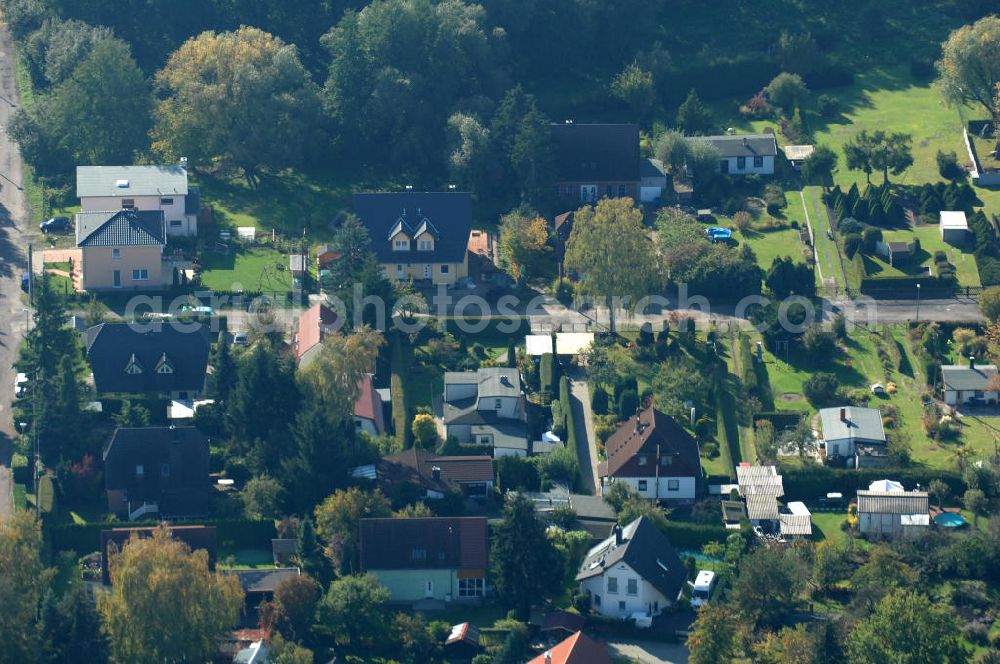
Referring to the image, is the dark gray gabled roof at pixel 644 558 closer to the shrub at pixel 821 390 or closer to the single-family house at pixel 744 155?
the shrub at pixel 821 390

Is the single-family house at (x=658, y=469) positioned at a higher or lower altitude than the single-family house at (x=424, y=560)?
higher

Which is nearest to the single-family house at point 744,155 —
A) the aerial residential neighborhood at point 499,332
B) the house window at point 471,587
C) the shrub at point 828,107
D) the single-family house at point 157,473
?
the aerial residential neighborhood at point 499,332

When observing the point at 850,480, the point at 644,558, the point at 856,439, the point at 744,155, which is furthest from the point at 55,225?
the point at 850,480

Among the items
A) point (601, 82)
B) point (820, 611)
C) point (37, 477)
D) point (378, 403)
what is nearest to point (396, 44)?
point (601, 82)

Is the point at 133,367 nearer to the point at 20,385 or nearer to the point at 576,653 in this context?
the point at 20,385

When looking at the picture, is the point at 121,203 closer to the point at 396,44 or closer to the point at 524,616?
the point at 396,44

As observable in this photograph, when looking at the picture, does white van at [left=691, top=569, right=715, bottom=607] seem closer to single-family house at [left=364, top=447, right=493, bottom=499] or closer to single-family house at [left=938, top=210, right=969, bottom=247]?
single-family house at [left=364, top=447, right=493, bottom=499]
